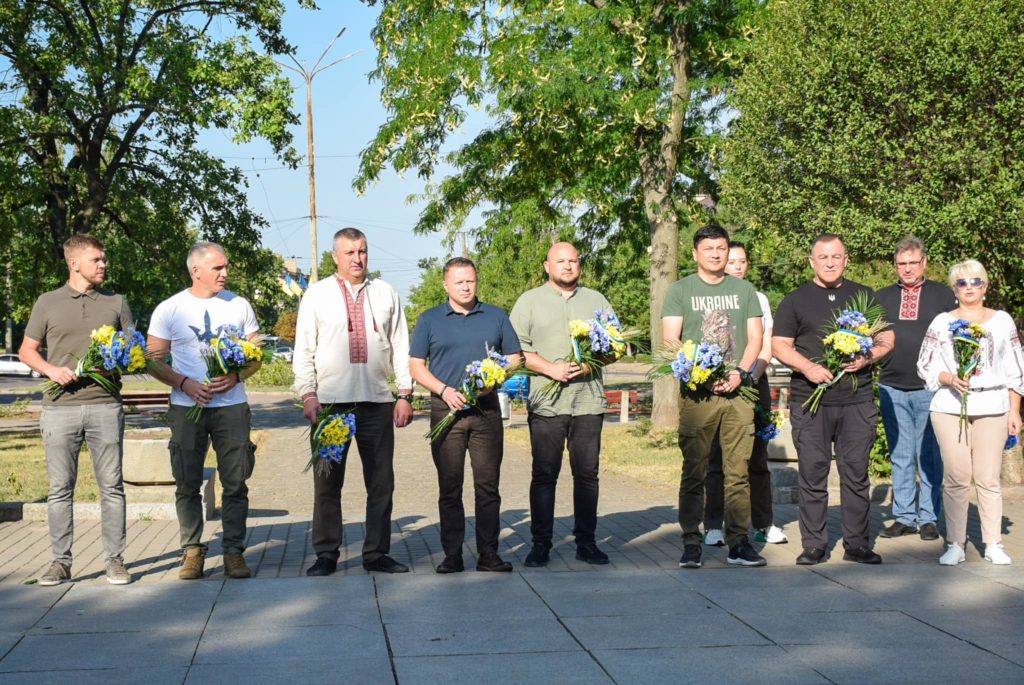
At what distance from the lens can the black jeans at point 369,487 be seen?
7520 millimetres

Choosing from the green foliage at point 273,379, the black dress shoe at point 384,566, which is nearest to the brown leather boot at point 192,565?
the black dress shoe at point 384,566

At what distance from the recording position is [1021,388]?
25.8ft

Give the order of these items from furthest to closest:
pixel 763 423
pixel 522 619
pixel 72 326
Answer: pixel 763 423, pixel 72 326, pixel 522 619

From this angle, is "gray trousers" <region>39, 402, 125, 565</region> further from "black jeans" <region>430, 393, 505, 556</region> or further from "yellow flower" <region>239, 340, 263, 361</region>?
"black jeans" <region>430, 393, 505, 556</region>

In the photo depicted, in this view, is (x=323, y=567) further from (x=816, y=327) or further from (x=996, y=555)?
(x=996, y=555)

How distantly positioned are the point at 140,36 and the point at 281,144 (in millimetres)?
3521

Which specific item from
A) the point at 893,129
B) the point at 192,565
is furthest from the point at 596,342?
the point at 893,129

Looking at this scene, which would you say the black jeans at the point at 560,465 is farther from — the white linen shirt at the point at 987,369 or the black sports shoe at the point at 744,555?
the white linen shirt at the point at 987,369

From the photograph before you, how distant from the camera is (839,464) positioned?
25.9 ft

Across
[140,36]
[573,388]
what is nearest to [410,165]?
[140,36]

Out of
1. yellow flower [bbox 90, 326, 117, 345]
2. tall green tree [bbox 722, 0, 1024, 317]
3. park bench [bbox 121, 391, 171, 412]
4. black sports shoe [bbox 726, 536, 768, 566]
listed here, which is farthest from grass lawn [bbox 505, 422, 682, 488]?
yellow flower [bbox 90, 326, 117, 345]

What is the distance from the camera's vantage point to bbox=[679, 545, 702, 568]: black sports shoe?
7.64 meters

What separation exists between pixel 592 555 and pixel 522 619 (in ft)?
5.60

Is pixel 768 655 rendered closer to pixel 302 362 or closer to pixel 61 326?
pixel 302 362
